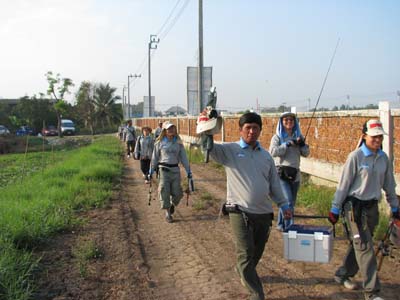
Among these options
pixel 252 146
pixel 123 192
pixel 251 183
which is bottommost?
pixel 123 192

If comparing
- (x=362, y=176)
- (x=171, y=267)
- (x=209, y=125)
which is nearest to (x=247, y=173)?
(x=209, y=125)

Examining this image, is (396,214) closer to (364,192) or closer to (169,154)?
(364,192)

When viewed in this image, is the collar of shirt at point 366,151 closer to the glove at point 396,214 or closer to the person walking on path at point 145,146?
the glove at point 396,214

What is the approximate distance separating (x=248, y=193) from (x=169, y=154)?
167 inches

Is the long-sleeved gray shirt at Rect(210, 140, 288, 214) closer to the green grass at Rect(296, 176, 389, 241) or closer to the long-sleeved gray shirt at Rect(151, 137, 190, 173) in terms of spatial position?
the green grass at Rect(296, 176, 389, 241)

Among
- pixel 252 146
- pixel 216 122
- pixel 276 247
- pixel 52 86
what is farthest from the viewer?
pixel 52 86

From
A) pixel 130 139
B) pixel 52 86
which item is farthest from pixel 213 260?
pixel 52 86

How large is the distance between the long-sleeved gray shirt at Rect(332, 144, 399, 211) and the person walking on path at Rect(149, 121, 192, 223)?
13.7ft

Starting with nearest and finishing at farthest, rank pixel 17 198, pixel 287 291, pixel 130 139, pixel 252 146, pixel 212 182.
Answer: pixel 252 146 < pixel 287 291 < pixel 17 198 < pixel 212 182 < pixel 130 139

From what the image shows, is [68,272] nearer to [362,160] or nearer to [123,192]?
[362,160]

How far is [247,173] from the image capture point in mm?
4359

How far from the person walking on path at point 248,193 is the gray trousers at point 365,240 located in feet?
2.81

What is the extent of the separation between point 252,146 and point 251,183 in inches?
14.2

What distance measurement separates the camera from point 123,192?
12016 millimetres
